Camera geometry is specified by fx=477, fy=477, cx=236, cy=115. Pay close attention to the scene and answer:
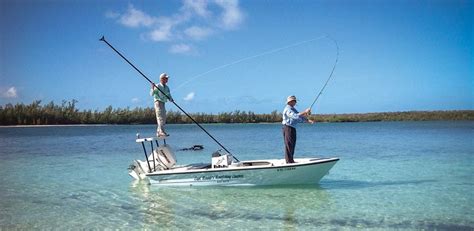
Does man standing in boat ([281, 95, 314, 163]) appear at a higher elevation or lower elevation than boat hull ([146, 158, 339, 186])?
higher

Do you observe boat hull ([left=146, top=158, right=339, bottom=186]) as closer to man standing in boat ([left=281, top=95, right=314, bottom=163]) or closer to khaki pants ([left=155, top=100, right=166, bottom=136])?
man standing in boat ([left=281, top=95, right=314, bottom=163])

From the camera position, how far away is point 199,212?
32.2 feet

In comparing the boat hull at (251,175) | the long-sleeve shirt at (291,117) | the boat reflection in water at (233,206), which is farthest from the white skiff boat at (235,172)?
the long-sleeve shirt at (291,117)

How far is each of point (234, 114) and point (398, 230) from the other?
225ft

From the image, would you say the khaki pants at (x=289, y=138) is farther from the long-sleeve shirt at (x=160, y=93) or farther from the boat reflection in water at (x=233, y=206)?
the long-sleeve shirt at (x=160, y=93)

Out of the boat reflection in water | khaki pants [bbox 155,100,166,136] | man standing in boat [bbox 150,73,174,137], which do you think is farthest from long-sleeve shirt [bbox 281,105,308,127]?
khaki pants [bbox 155,100,166,136]

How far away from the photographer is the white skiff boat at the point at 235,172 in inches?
465

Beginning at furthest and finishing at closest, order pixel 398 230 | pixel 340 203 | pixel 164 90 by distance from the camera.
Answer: pixel 164 90 < pixel 340 203 < pixel 398 230

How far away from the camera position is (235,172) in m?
12.0

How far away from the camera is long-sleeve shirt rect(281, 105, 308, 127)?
37.6ft

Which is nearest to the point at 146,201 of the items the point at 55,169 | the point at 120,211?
the point at 120,211

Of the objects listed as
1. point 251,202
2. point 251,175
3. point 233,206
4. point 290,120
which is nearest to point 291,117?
point 290,120

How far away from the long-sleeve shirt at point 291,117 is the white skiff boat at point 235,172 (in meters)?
1.03

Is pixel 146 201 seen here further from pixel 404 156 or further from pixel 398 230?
pixel 404 156
